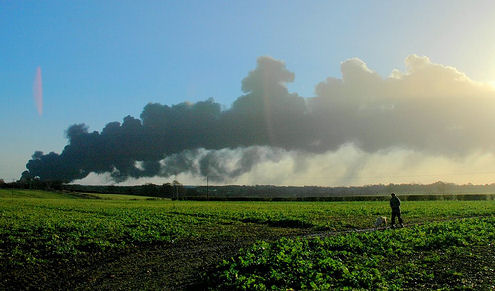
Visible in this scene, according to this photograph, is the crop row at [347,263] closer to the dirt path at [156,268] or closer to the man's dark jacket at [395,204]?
the dirt path at [156,268]

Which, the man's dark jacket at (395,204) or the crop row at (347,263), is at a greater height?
the man's dark jacket at (395,204)

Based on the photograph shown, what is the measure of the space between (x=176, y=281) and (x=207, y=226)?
21443mm

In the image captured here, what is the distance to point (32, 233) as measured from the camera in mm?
29125

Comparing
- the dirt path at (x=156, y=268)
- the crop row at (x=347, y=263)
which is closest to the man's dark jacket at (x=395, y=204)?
the crop row at (x=347, y=263)

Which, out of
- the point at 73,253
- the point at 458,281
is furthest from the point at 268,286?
the point at 73,253

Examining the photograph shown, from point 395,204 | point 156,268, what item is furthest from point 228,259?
point 395,204

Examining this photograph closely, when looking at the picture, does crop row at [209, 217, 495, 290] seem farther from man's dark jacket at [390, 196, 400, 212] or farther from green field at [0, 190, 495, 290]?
man's dark jacket at [390, 196, 400, 212]

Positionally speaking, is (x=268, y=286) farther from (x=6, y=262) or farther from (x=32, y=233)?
(x=32, y=233)

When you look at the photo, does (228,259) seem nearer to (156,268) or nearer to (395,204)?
(156,268)

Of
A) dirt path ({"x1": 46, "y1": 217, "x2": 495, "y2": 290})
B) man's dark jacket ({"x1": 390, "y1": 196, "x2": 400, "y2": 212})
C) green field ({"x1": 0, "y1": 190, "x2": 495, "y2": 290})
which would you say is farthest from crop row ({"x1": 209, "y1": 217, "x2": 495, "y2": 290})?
man's dark jacket ({"x1": 390, "y1": 196, "x2": 400, "y2": 212})

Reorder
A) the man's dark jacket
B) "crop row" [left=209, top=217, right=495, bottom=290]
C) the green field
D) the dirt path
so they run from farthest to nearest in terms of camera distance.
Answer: the man's dark jacket
the dirt path
the green field
"crop row" [left=209, top=217, right=495, bottom=290]

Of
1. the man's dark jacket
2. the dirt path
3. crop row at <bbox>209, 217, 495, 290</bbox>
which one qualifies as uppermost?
the man's dark jacket

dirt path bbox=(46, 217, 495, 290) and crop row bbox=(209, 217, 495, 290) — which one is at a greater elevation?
crop row bbox=(209, 217, 495, 290)

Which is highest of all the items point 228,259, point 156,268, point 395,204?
point 395,204
